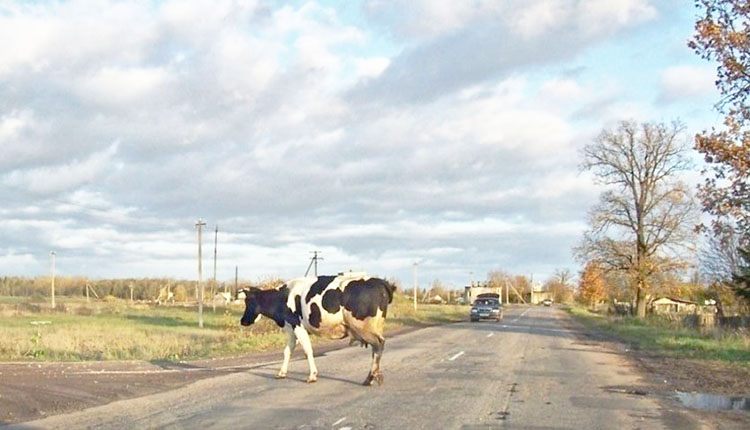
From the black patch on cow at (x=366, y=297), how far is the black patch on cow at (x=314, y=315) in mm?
662

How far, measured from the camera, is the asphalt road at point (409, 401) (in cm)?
1161

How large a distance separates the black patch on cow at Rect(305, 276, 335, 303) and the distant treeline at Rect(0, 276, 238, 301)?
121 m

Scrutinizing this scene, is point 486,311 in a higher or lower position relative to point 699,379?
lower

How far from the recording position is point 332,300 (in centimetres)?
1667

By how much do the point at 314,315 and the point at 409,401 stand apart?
3.74 m

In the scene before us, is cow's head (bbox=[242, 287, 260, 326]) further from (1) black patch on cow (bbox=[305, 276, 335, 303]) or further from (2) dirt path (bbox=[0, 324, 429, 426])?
(1) black patch on cow (bbox=[305, 276, 335, 303])

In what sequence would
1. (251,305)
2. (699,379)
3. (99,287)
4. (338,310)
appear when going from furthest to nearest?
(99,287) → (699,379) → (251,305) → (338,310)

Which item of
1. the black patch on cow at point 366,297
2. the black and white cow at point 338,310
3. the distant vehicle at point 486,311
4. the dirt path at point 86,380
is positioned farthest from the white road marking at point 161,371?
the distant vehicle at point 486,311

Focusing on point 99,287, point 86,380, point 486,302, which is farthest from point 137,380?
point 99,287

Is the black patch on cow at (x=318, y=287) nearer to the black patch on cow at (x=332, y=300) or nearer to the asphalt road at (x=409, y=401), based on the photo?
the black patch on cow at (x=332, y=300)

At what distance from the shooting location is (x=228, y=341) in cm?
3025

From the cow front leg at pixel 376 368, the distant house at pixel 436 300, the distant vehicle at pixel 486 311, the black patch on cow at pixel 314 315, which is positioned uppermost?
the black patch on cow at pixel 314 315

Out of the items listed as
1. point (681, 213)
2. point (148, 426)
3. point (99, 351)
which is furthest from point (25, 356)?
point (681, 213)

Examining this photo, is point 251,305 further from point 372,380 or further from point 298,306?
point 372,380
